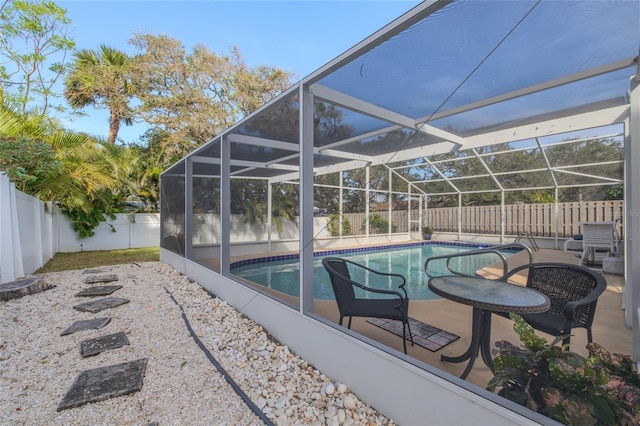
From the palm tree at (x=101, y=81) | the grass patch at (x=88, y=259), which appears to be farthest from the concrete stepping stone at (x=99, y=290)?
the palm tree at (x=101, y=81)

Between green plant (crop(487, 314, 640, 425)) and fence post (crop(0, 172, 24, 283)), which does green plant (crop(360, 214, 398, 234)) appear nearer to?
fence post (crop(0, 172, 24, 283))

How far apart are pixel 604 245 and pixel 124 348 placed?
8557 mm

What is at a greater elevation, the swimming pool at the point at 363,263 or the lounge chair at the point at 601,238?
the lounge chair at the point at 601,238

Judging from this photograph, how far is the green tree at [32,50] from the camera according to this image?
11500mm

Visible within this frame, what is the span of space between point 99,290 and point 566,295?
705cm

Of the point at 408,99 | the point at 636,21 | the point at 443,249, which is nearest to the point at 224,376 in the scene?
the point at 408,99

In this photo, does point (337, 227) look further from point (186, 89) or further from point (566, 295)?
point (186, 89)

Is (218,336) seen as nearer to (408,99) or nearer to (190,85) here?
(408,99)

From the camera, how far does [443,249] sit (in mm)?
12336

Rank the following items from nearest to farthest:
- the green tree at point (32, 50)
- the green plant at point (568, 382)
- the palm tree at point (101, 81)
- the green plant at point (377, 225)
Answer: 1. the green plant at point (568, 382)
2. the green tree at point (32, 50)
3. the green plant at point (377, 225)
4. the palm tree at point (101, 81)

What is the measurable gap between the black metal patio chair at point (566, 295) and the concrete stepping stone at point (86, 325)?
15.6 feet

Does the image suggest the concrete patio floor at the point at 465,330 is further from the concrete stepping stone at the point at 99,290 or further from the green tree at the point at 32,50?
the green tree at the point at 32,50

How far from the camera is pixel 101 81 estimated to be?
12.5 metres

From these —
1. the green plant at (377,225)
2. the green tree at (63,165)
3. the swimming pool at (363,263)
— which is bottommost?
the swimming pool at (363,263)
